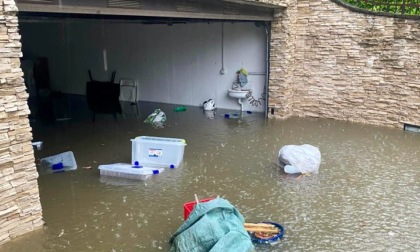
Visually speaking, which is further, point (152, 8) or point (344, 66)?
point (344, 66)

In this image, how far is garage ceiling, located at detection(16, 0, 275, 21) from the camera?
16.2ft

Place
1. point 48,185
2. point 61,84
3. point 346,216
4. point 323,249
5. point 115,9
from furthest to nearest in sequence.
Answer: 1. point 61,84
2. point 48,185
3. point 115,9
4. point 346,216
5. point 323,249

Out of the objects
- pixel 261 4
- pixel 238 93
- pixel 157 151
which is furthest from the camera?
pixel 238 93

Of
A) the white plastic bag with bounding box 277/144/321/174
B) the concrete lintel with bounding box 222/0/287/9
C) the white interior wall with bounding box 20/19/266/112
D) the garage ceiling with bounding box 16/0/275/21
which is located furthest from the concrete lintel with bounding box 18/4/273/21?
the white interior wall with bounding box 20/19/266/112

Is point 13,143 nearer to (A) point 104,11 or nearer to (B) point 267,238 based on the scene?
(A) point 104,11

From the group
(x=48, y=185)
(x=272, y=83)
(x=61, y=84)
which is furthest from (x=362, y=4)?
(x=61, y=84)

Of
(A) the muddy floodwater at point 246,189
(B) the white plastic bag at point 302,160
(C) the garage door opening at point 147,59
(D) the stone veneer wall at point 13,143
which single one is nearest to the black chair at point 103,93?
(C) the garage door opening at point 147,59

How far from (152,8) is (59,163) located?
316 centimetres

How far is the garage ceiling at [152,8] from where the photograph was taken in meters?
4.95

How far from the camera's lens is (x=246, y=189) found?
6188mm

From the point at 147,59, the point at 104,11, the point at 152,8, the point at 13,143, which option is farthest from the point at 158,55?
the point at 13,143

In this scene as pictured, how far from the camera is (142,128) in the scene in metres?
9.91

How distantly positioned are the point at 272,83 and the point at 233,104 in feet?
5.56

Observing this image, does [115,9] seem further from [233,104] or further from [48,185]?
[233,104]
